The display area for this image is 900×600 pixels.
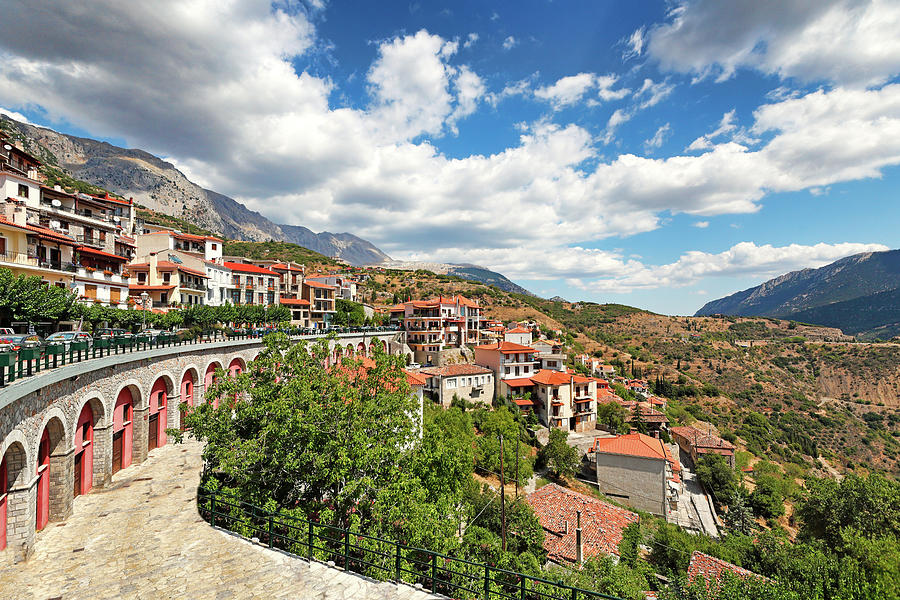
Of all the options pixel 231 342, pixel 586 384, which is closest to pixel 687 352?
pixel 586 384

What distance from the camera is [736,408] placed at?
261 ft

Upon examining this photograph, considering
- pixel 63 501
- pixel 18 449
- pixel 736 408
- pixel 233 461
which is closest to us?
pixel 18 449

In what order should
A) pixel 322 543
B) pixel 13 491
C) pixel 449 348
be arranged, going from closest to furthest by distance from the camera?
pixel 13 491
pixel 322 543
pixel 449 348

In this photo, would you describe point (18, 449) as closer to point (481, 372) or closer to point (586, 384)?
point (481, 372)

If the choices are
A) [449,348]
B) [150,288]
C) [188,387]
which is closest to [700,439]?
[449,348]

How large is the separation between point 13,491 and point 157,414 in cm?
1114

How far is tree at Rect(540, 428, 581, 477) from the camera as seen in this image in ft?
134

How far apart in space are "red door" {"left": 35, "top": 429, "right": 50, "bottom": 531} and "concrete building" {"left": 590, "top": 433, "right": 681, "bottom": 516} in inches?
1643

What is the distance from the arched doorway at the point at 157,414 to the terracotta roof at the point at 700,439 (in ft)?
192

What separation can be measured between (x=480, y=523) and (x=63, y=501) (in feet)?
77.7

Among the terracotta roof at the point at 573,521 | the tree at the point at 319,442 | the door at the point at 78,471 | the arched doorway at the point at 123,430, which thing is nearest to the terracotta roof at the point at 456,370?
the terracotta roof at the point at 573,521

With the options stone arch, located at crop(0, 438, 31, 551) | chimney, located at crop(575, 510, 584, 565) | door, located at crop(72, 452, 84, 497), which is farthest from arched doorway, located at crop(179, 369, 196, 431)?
chimney, located at crop(575, 510, 584, 565)

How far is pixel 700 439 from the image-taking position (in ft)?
180

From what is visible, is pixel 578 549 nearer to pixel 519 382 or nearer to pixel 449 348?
pixel 519 382
